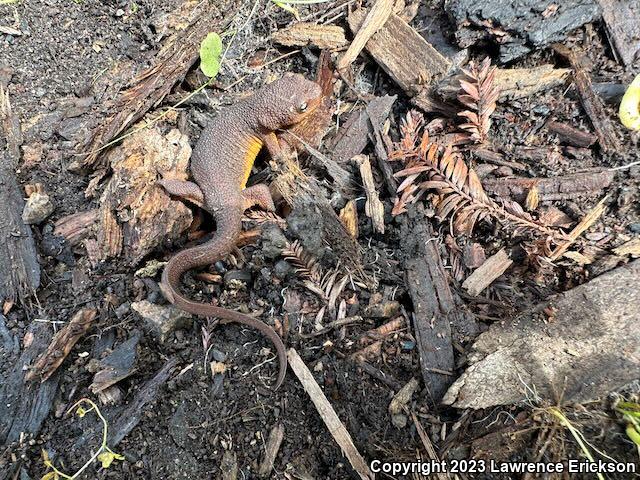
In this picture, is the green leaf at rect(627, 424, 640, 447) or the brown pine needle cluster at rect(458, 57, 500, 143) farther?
the brown pine needle cluster at rect(458, 57, 500, 143)

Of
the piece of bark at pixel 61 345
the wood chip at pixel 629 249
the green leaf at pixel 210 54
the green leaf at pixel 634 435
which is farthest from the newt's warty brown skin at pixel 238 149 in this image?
the green leaf at pixel 634 435

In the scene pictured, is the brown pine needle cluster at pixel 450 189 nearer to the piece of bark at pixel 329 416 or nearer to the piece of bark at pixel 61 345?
the piece of bark at pixel 329 416

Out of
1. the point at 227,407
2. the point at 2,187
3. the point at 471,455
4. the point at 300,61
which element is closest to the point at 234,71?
the point at 300,61

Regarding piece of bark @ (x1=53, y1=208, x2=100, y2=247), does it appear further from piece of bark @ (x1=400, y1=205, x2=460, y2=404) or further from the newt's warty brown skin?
piece of bark @ (x1=400, y1=205, x2=460, y2=404)

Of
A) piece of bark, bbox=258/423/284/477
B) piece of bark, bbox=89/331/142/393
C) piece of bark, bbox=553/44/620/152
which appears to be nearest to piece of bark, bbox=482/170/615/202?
piece of bark, bbox=553/44/620/152

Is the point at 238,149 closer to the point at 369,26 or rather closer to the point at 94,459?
the point at 369,26
